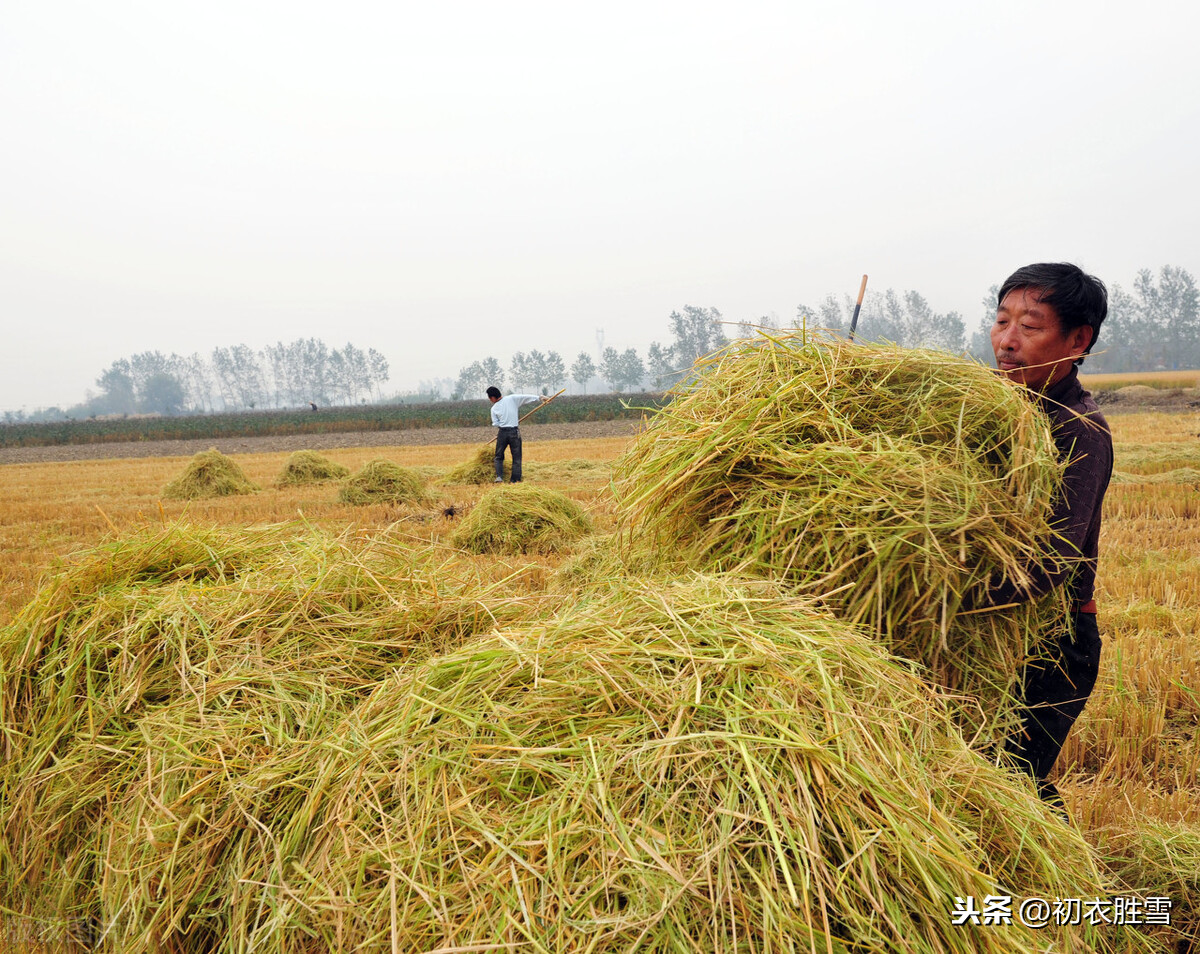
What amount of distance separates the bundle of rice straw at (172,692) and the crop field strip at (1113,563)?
320 mm

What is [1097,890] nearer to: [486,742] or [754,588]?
[754,588]

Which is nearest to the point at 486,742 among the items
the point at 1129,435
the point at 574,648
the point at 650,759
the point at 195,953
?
the point at 574,648

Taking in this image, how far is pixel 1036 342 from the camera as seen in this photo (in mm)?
2389

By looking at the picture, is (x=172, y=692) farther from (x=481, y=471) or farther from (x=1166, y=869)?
(x=481, y=471)

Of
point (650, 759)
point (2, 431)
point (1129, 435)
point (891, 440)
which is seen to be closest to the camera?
point (650, 759)

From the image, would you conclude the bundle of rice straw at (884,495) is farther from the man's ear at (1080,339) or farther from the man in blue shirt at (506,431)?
the man in blue shirt at (506,431)

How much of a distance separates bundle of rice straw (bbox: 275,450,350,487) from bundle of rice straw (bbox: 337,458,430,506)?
324 cm

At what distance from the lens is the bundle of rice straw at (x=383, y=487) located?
33.6 ft

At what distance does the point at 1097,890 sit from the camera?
1.69m

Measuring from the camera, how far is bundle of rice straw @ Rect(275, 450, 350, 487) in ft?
44.5

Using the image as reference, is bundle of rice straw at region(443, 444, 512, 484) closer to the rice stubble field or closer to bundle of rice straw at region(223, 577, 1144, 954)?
the rice stubble field

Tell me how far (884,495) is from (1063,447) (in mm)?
780

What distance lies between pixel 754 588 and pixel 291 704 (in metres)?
1.50

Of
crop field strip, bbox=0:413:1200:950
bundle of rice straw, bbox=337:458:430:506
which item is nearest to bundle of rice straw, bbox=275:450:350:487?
crop field strip, bbox=0:413:1200:950
